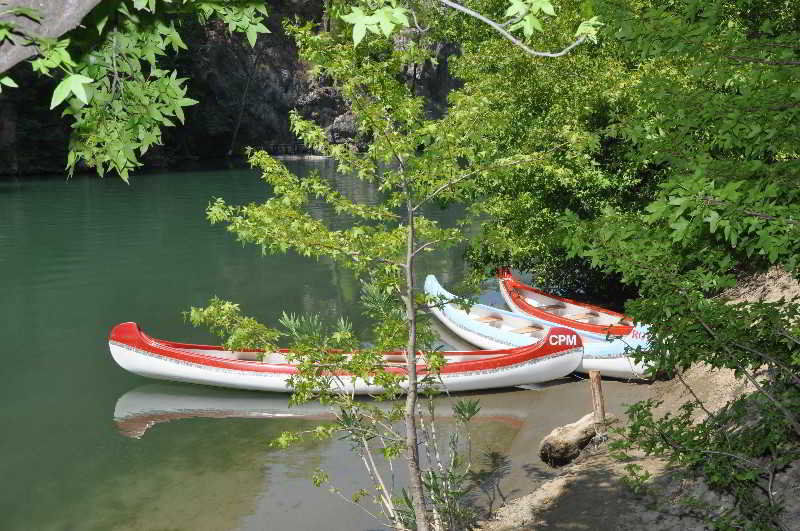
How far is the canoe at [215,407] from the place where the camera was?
13117mm

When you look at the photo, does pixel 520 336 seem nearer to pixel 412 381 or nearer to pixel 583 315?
pixel 583 315

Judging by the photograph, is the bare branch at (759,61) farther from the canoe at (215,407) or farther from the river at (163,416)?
the canoe at (215,407)

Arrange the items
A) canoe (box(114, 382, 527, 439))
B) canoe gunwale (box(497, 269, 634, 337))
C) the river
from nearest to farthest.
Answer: the river
canoe (box(114, 382, 527, 439))
canoe gunwale (box(497, 269, 634, 337))

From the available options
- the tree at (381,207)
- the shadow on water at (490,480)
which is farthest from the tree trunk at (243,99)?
the tree at (381,207)

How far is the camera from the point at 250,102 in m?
71.0

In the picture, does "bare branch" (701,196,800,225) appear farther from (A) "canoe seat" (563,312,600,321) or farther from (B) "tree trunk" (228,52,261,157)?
(B) "tree trunk" (228,52,261,157)

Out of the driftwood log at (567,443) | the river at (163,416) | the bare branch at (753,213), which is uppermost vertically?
the bare branch at (753,213)

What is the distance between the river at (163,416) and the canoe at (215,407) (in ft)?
0.13

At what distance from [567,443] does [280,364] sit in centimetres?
539

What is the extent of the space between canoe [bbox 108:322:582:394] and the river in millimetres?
373

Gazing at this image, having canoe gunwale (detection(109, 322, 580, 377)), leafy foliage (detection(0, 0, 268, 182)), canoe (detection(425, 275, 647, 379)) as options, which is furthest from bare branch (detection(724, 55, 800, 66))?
canoe gunwale (detection(109, 322, 580, 377))

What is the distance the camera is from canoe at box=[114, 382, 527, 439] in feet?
43.0

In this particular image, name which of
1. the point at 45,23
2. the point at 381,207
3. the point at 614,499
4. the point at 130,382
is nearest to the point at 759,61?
the point at 381,207

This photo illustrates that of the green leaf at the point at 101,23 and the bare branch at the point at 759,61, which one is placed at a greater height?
the bare branch at the point at 759,61
